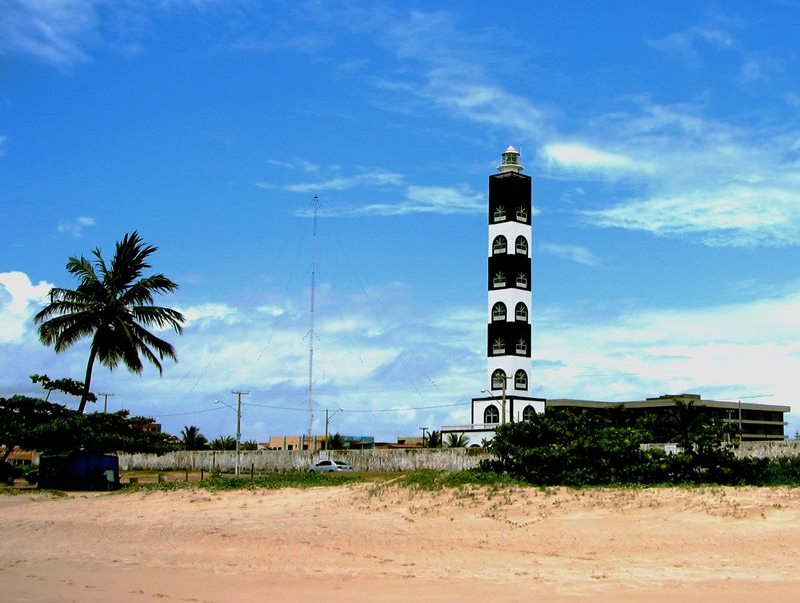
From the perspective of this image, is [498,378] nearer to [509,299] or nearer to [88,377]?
[509,299]

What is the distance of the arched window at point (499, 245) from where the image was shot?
78062 millimetres

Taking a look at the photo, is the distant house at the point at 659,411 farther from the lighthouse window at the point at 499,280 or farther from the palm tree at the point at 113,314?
the palm tree at the point at 113,314

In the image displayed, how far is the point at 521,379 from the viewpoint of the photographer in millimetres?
77375

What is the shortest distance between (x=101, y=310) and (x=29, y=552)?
76.4ft

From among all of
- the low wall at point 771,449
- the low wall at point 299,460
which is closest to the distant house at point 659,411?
the low wall at point 299,460

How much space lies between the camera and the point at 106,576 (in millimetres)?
16938

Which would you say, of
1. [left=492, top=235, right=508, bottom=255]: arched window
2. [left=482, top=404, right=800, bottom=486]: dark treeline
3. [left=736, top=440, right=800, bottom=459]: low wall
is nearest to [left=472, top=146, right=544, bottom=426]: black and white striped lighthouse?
[left=492, top=235, right=508, bottom=255]: arched window

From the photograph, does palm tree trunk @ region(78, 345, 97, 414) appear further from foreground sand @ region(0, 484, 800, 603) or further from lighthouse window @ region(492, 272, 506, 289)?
lighthouse window @ region(492, 272, 506, 289)

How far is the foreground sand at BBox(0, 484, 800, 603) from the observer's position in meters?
14.9

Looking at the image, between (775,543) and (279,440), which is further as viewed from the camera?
(279,440)

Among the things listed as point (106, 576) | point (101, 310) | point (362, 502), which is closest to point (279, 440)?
point (101, 310)

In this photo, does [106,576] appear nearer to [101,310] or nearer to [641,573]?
[641,573]

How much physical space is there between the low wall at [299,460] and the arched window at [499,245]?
83.3 feet

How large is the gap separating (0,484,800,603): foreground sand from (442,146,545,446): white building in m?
49.7
